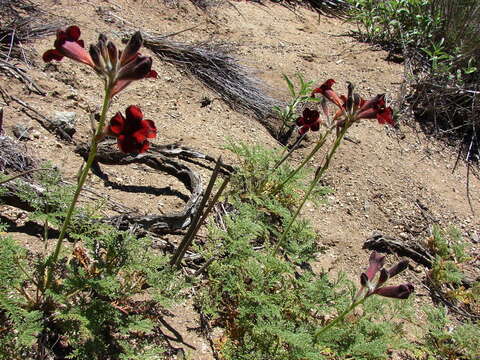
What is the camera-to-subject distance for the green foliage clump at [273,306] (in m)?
2.42

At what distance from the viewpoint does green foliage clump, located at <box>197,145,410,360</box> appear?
2.42 m

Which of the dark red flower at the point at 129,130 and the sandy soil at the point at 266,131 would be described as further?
the sandy soil at the point at 266,131

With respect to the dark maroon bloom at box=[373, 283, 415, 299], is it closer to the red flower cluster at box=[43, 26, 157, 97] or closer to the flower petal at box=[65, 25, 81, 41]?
the red flower cluster at box=[43, 26, 157, 97]

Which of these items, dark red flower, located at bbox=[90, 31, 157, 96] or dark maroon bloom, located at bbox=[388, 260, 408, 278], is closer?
dark red flower, located at bbox=[90, 31, 157, 96]

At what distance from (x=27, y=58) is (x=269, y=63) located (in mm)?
2632

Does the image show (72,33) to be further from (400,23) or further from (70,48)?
(400,23)

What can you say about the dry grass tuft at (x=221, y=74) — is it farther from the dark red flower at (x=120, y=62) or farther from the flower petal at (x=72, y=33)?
the dark red flower at (x=120, y=62)

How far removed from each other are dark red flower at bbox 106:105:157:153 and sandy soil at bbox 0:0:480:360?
127cm

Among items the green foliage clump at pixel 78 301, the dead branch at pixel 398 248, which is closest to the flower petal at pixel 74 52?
the green foliage clump at pixel 78 301

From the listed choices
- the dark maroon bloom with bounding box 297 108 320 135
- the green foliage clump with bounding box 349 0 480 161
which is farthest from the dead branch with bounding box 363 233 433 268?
the green foliage clump with bounding box 349 0 480 161

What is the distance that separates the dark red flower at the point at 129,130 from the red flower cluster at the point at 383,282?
46.2 inches

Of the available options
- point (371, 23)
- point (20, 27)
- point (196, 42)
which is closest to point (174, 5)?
point (196, 42)

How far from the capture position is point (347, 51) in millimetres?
6148

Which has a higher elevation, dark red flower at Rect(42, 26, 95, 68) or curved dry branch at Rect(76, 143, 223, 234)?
dark red flower at Rect(42, 26, 95, 68)
